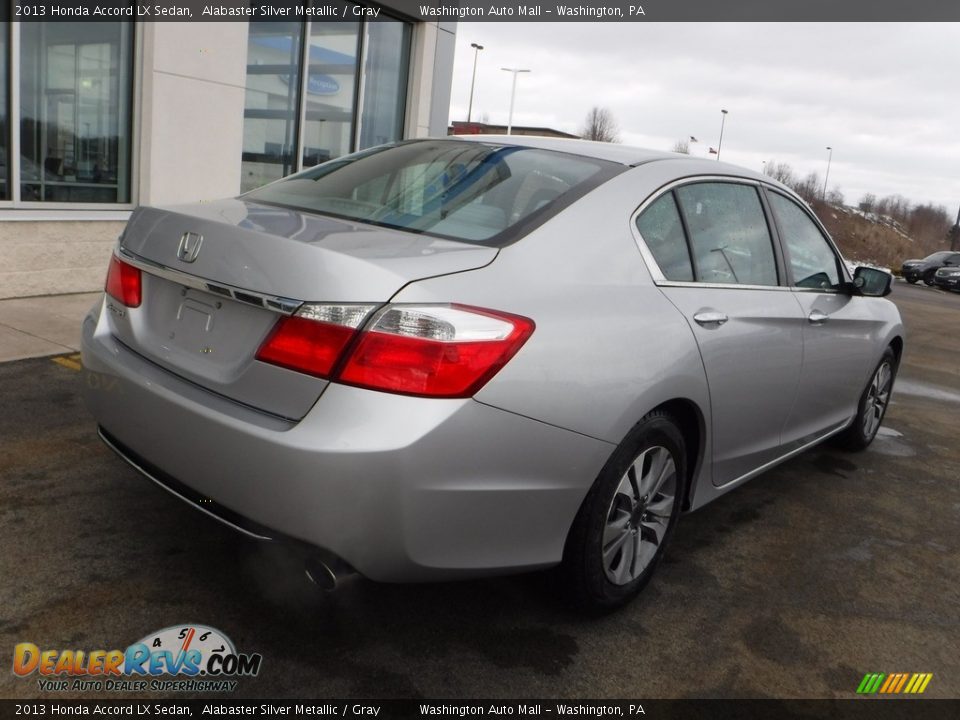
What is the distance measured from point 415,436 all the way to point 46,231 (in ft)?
20.2

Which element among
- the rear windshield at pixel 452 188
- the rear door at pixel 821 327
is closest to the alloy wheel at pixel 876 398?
the rear door at pixel 821 327

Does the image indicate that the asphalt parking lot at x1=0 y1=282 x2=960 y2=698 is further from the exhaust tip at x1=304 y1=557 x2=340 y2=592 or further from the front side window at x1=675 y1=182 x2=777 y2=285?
the front side window at x1=675 y1=182 x2=777 y2=285

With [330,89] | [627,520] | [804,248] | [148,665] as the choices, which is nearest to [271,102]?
[330,89]

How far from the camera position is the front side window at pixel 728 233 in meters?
3.26

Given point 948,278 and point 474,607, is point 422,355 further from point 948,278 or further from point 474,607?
point 948,278

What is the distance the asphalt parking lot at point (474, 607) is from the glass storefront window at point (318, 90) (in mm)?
5804

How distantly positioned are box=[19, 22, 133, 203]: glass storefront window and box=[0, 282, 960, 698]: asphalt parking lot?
3.92 metres

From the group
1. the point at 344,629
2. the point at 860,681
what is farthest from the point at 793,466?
the point at 344,629

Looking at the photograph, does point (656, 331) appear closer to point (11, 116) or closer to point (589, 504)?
point (589, 504)

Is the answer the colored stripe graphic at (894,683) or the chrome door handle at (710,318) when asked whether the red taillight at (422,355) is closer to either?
the chrome door handle at (710,318)

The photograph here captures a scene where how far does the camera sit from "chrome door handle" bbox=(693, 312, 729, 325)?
9.90 feet

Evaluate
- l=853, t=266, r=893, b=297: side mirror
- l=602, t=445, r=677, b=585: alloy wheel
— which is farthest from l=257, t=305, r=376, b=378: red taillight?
l=853, t=266, r=893, b=297: side mirror

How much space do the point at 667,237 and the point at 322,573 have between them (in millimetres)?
1657

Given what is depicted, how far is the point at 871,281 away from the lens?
4.53m
